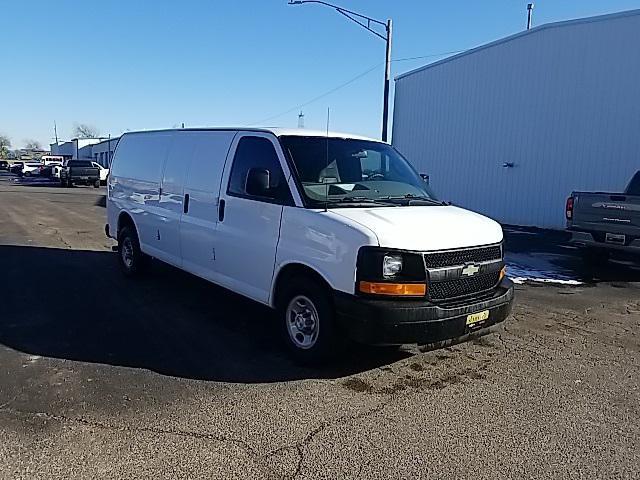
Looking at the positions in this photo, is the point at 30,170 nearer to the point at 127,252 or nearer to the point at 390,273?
the point at 127,252

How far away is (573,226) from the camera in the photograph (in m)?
10.3

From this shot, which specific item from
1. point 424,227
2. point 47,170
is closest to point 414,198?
point 424,227

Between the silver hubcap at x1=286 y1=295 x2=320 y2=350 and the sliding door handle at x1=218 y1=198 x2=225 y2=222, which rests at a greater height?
the sliding door handle at x1=218 y1=198 x2=225 y2=222

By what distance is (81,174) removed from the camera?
38.1 meters

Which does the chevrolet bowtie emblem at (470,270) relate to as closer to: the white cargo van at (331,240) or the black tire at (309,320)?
the white cargo van at (331,240)

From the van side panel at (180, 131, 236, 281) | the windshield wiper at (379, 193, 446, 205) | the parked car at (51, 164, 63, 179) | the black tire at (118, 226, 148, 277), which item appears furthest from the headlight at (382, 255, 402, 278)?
the parked car at (51, 164, 63, 179)

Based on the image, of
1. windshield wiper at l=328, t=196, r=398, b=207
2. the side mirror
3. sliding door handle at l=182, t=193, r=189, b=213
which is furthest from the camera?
sliding door handle at l=182, t=193, r=189, b=213

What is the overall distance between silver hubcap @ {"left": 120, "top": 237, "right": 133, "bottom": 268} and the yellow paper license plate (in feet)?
17.4

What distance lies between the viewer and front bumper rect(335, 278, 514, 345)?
447 cm

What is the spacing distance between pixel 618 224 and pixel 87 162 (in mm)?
36705

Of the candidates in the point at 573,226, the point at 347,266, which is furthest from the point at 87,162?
the point at 347,266

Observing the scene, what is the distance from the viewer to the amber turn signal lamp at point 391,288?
14.7 feet

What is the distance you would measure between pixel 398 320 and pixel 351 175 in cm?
174

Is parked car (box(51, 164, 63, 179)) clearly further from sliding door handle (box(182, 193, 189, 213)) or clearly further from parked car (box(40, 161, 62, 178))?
sliding door handle (box(182, 193, 189, 213))
